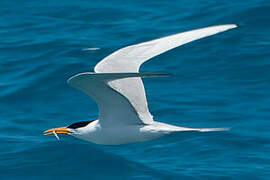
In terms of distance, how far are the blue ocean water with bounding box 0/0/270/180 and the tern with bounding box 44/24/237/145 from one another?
78cm

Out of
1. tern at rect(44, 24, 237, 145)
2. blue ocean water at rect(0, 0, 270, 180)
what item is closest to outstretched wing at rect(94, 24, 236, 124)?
tern at rect(44, 24, 237, 145)

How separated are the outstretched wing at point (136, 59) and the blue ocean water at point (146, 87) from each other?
133 centimetres

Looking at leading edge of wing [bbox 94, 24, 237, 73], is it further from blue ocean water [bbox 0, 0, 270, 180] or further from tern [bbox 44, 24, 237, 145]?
blue ocean water [bbox 0, 0, 270, 180]

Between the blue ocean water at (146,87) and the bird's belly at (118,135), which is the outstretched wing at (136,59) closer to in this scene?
the bird's belly at (118,135)

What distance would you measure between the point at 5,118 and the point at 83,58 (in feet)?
9.25

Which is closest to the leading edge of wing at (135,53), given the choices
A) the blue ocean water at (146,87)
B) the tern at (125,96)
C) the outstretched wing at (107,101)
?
the tern at (125,96)

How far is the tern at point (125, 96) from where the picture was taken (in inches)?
306

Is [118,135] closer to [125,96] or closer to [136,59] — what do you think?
[125,96]

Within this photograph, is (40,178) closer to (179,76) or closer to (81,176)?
(81,176)

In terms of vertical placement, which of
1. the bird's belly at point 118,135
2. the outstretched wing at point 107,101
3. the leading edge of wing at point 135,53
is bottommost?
the bird's belly at point 118,135

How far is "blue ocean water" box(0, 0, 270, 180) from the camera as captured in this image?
377 inches

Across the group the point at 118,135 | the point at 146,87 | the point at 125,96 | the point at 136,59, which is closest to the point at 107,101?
the point at 125,96

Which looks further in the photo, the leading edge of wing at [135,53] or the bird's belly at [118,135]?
the bird's belly at [118,135]

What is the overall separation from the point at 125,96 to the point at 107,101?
0.26 meters
